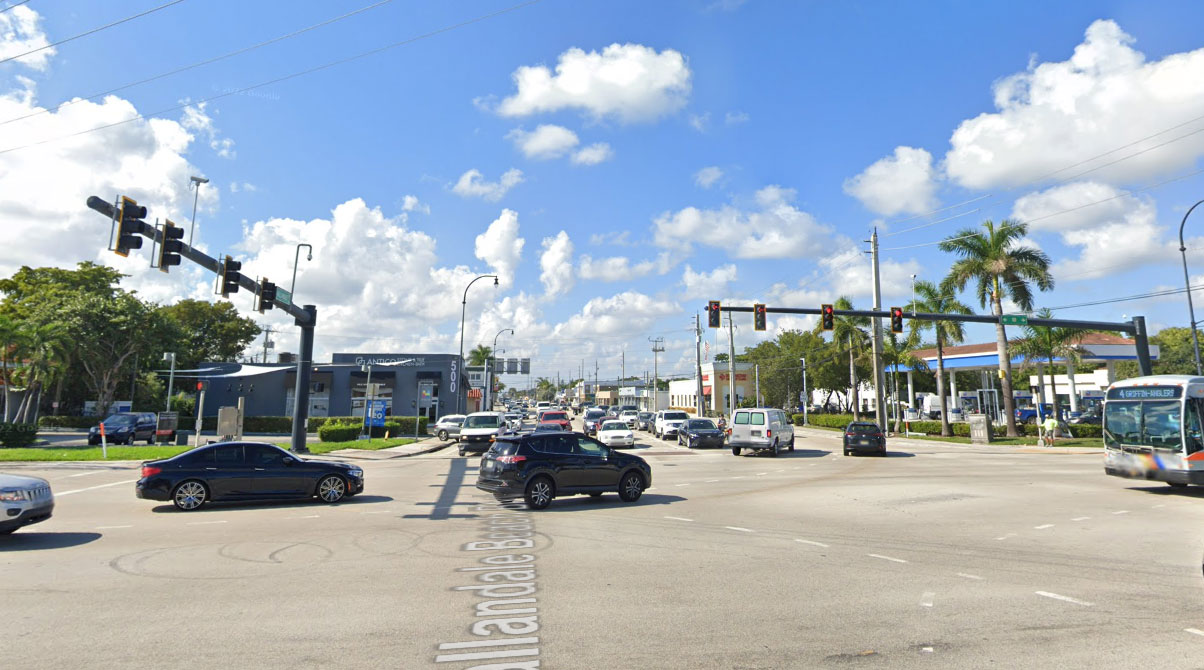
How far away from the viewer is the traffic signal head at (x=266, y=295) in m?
21.7

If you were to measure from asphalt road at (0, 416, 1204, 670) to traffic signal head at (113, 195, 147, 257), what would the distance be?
5.31 metres

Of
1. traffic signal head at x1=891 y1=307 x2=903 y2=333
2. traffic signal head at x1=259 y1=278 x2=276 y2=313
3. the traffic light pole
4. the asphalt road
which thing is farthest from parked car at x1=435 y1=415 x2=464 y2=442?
the asphalt road

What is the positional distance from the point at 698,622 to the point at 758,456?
24.0 meters

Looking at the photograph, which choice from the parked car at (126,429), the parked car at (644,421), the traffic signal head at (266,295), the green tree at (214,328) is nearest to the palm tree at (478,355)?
the green tree at (214,328)

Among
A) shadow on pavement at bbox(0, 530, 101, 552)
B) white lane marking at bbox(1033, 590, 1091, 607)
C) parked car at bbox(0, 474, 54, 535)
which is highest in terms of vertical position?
parked car at bbox(0, 474, 54, 535)

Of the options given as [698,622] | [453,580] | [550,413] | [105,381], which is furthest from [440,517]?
[105,381]

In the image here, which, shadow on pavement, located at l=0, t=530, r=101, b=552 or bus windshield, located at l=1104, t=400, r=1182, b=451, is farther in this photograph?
bus windshield, located at l=1104, t=400, r=1182, b=451

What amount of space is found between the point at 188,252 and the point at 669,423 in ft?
101

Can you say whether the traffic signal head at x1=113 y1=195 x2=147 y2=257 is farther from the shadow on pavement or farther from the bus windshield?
the bus windshield

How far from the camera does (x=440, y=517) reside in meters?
12.7

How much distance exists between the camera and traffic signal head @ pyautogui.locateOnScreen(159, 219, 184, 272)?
15.4 m

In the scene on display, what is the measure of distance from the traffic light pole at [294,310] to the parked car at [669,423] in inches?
831

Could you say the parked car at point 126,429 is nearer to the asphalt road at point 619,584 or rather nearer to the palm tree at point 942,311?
the asphalt road at point 619,584

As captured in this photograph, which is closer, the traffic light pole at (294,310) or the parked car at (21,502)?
the parked car at (21,502)
